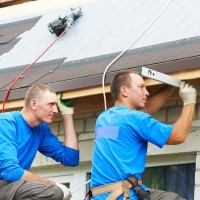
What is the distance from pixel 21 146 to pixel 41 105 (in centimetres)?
39

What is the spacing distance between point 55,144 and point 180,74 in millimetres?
1359

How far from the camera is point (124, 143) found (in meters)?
8.35

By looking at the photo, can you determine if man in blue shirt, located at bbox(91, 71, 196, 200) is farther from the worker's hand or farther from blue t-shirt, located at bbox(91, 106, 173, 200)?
the worker's hand

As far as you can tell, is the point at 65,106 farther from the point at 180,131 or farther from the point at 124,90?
the point at 180,131

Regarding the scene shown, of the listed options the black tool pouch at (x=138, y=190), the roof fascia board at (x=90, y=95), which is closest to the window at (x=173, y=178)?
the roof fascia board at (x=90, y=95)

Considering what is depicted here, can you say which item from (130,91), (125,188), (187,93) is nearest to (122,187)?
(125,188)

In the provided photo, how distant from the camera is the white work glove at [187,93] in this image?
8547 mm

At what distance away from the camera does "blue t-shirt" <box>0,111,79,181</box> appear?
8594 mm

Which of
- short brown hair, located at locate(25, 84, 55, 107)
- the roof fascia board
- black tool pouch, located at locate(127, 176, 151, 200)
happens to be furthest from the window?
short brown hair, located at locate(25, 84, 55, 107)

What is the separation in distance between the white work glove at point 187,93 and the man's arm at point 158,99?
1.20ft

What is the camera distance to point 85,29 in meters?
10.9

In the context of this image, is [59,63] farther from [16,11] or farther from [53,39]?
[16,11]

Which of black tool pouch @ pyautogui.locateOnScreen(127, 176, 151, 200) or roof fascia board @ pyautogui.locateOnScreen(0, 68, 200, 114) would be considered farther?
roof fascia board @ pyautogui.locateOnScreen(0, 68, 200, 114)

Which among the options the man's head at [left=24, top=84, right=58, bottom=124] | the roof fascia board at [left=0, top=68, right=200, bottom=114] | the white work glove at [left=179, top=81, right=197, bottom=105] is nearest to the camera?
the white work glove at [left=179, top=81, right=197, bottom=105]
